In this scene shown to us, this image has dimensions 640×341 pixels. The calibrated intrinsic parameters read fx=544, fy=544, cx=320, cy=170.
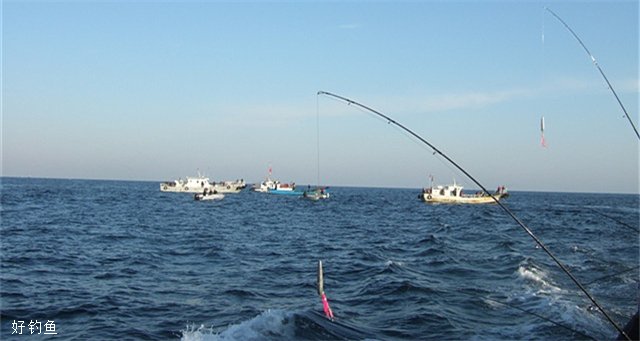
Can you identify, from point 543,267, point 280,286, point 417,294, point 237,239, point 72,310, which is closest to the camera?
point 72,310

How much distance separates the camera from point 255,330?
1074 cm

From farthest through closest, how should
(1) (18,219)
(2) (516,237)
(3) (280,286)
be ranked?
(1) (18,219) → (2) (516,237) → (3) (280,286)

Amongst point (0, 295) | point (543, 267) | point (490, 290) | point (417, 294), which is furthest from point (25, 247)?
point (543, 267)

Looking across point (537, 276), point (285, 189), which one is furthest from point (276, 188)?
point (537, 276)

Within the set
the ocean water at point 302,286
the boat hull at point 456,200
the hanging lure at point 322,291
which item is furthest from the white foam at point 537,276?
the boat hull at point 456,200

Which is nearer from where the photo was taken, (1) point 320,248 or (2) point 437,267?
(2) point 437,267

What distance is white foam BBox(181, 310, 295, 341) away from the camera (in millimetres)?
10367

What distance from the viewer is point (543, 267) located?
20125mm

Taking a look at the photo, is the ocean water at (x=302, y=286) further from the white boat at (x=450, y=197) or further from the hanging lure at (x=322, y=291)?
the white boat at (x=450, y=197)

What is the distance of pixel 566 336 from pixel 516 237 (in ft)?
69.5

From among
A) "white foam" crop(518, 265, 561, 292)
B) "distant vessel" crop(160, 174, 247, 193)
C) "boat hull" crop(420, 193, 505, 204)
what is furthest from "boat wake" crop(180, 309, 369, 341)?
"distant vessel" crop(160, 174, 247, 193)

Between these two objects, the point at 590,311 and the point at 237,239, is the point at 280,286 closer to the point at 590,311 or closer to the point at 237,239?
the point at 590,311

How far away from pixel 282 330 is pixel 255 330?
539 mm

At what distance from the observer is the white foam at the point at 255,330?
408 inches
